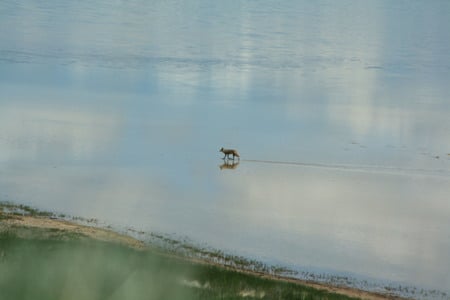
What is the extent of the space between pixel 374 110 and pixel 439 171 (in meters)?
15.8

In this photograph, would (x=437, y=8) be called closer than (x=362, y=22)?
No

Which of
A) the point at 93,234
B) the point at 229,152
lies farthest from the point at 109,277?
the point at 229,152

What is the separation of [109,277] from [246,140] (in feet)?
98.6

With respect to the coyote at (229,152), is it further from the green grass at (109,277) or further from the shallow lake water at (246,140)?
the green grass at (109,277)

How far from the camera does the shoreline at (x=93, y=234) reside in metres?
20.9

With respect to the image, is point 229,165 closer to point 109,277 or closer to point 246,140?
point 246,140

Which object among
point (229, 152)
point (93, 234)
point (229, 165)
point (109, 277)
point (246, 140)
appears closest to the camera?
point (109, 277)

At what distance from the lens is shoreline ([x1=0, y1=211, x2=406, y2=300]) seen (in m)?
20.9

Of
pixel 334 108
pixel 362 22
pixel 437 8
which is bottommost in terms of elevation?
pixel 334 108

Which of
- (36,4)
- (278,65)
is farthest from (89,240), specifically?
(36,4)

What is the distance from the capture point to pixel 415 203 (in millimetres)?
32688

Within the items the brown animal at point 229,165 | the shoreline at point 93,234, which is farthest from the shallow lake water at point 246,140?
the shoreline at point 93,234

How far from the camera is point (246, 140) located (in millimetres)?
43562

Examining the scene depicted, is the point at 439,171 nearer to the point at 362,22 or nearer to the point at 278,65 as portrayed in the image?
the point at 278,65
